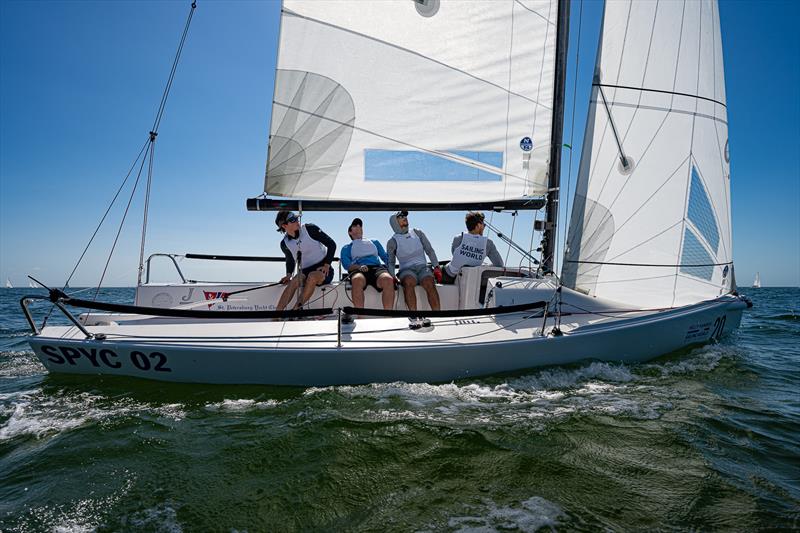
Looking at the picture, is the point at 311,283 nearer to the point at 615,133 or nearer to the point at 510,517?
the point at 510,517

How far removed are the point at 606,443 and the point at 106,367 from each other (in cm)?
393

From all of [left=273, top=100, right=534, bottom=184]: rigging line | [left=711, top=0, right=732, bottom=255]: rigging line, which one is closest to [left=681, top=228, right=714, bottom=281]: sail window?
[left=711, top=0, right=732, bottom=255]: rigging line

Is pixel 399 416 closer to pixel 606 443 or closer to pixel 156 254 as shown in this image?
pixel 606 443

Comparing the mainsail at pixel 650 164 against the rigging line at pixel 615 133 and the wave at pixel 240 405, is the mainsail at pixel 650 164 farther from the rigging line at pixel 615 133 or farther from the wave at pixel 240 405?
the wave at pixel 240 405

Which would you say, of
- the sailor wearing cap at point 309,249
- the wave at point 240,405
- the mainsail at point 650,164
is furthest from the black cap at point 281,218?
the mainsail at point 650,164

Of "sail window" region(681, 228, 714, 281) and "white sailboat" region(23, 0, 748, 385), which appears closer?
"white sailboat" region(23, 0, 748, 385)

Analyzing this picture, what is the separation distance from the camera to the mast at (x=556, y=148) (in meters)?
5.30

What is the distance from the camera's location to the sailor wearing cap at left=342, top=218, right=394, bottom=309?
4.73 meters

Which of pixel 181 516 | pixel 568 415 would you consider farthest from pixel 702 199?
pixel 181 516

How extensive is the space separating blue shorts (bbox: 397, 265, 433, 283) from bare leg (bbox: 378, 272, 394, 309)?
30 centimetres

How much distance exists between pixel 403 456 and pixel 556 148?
4606 mm

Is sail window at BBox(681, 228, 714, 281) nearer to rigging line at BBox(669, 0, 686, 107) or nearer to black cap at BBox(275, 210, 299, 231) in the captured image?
rigging line at BBox(669, 0, 686, 107)

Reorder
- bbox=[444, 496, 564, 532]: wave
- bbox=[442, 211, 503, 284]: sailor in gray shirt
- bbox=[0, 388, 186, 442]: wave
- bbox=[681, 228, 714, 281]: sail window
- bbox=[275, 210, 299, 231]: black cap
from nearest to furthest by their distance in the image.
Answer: bbox=[444, 496, 564, 532]: wave, bbox=[0, 388, 186, 442]: wave, bbox=[681, 228, 714, 281]: sail window, bbox=[442, 211, 503, 284]: sailor in gray shirt, bbox=[275, 210, 299, 231]: black cap

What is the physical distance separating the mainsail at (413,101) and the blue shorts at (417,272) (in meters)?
0.95
